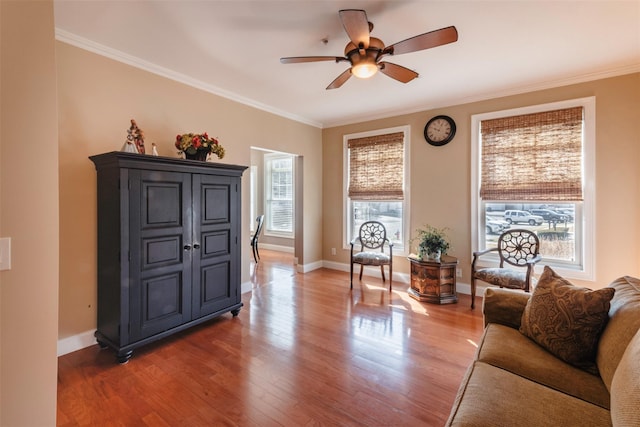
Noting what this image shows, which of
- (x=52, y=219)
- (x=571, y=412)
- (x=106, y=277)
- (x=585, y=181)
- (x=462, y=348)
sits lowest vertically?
(x=462, y=348)

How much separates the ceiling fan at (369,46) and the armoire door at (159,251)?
1519 millimetres

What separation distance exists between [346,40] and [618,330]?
105 inches

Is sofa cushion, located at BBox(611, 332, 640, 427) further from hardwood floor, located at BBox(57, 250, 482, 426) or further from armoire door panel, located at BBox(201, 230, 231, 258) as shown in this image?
armoire door panel, located at BBox(201, 230, 231, 258)

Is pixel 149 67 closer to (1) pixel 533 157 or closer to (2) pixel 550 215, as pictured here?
(1) pixel 533 157

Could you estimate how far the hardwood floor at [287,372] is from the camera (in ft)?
5.84

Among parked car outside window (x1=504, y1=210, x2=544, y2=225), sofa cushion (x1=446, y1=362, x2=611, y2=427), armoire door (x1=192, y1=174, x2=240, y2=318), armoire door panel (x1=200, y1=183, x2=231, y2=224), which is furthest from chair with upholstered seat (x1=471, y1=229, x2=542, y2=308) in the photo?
armoire door panel (x1=200, y1=183, x2=231, y2=224)

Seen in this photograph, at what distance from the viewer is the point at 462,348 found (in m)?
2.56

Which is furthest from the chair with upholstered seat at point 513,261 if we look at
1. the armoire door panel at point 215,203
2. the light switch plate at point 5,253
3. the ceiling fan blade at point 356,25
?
the light switch plate at point 5,253

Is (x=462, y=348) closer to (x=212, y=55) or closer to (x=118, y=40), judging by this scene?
(x=212, y=55)

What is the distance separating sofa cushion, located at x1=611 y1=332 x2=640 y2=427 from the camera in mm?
888

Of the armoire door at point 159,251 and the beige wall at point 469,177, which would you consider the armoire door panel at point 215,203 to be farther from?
the beige wall at point 469,177

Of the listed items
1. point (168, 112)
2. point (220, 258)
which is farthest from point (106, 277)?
point (168, 112)

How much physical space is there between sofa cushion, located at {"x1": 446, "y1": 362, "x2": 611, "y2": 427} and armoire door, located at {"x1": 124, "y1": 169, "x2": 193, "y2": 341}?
2.39 metres

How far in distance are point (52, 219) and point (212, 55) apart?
223cm
